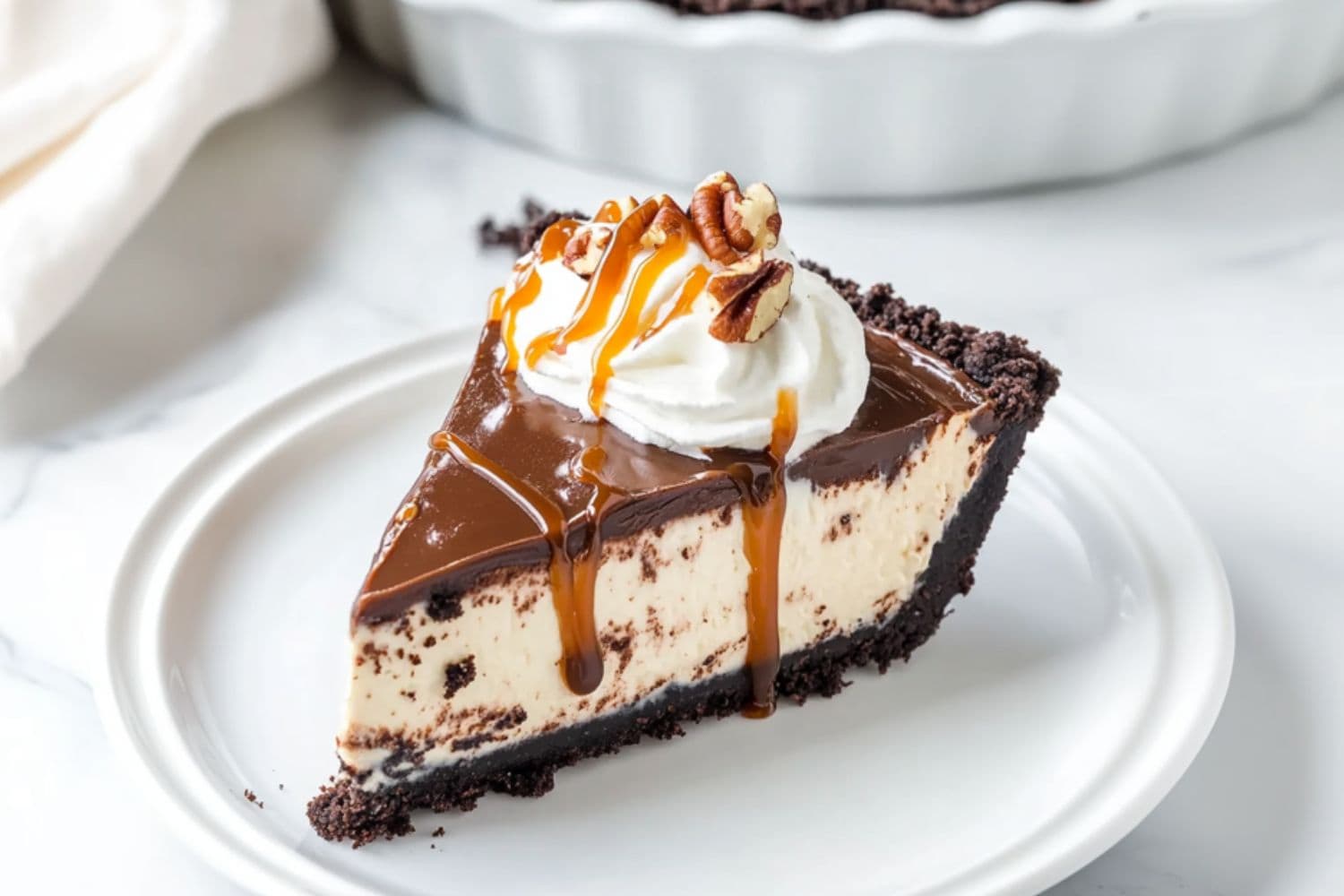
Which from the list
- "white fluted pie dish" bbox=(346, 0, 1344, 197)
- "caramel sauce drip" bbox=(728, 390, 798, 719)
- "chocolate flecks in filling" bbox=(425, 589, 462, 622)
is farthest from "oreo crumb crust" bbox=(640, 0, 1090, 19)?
"chocolate flecks in filling" bbox=(425, 589, 462, 622)

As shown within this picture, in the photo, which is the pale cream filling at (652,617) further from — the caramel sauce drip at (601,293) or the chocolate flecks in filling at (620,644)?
the caramel sauce drip at (601,293)

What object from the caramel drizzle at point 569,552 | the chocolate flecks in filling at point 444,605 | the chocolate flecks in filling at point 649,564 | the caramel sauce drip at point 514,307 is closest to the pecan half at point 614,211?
the caramel sauce drip at point 514,307

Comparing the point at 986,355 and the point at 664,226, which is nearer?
the point at 664,226

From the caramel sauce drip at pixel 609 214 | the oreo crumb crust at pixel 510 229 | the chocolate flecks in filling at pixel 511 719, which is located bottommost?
the oreo crumb crust at pixel 510 229

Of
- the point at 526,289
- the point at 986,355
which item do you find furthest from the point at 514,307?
the point at 986,355

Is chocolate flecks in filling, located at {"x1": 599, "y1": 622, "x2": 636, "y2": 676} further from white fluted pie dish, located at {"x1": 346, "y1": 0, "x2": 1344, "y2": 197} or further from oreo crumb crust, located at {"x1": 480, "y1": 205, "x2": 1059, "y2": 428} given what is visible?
white fluted pie dish, located at {"x1": 346, "y1": 0, "x2": 1344, "y2": 197}

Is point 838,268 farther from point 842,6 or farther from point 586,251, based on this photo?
point 586,251
